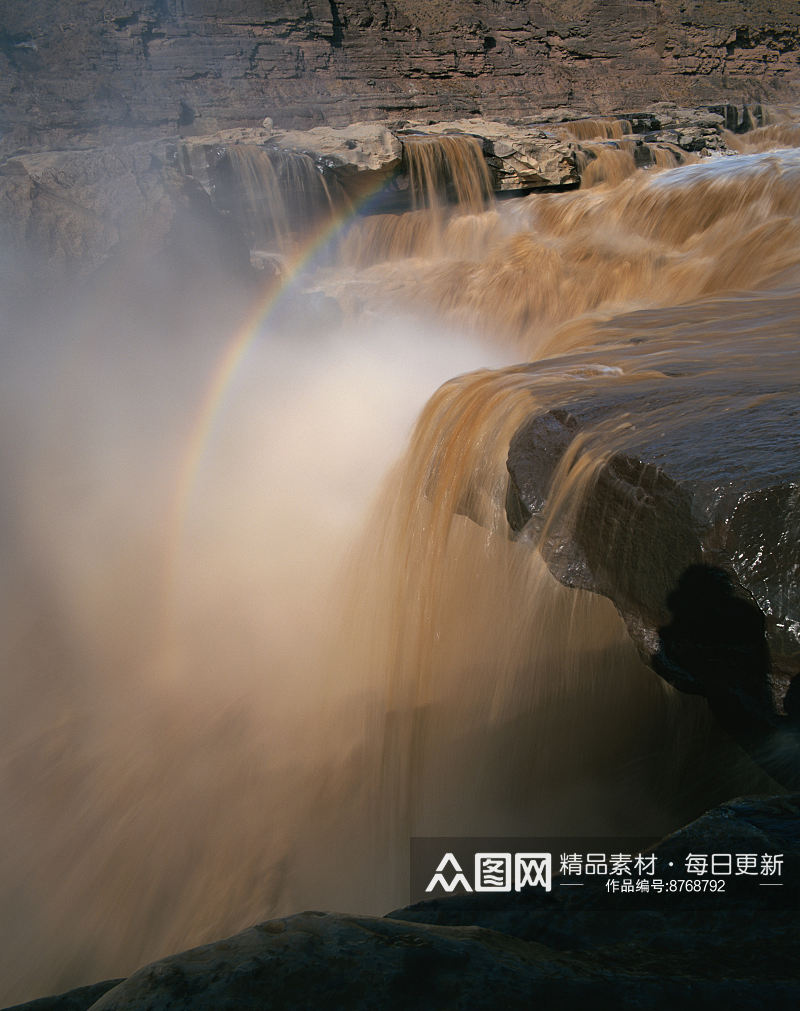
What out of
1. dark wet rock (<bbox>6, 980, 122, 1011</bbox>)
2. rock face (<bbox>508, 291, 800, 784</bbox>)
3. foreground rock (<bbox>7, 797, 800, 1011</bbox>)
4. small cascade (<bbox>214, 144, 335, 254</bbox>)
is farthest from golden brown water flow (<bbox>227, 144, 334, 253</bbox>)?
foreground rock (<bbox>7, 797, 800, 1011</bbox>)

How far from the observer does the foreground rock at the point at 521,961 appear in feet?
2.80

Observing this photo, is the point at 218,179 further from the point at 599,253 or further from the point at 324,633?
the point at 324,633

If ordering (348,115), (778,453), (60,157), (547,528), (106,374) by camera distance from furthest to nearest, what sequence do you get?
→ (348,115)
(60,157)
(106,374)
(547,528)
(778,453)

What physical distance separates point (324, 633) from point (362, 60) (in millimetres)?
17340

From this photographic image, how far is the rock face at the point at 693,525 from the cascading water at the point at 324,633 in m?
0.12

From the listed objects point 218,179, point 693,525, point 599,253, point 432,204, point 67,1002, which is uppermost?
point 432,204

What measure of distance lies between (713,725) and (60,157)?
9718 mm

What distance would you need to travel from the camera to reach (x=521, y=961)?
0.93m

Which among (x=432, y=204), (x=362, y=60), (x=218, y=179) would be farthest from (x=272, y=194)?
(x=362, y=60)

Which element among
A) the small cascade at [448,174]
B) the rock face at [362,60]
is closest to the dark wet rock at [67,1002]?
the small cascade at [448,174]

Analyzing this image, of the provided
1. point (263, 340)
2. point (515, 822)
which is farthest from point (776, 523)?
point (263, 340)

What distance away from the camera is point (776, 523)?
69.3 inches

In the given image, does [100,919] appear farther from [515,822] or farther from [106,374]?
[106,374]

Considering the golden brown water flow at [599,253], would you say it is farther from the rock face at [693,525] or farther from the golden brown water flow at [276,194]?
the rock face at [693,525]
